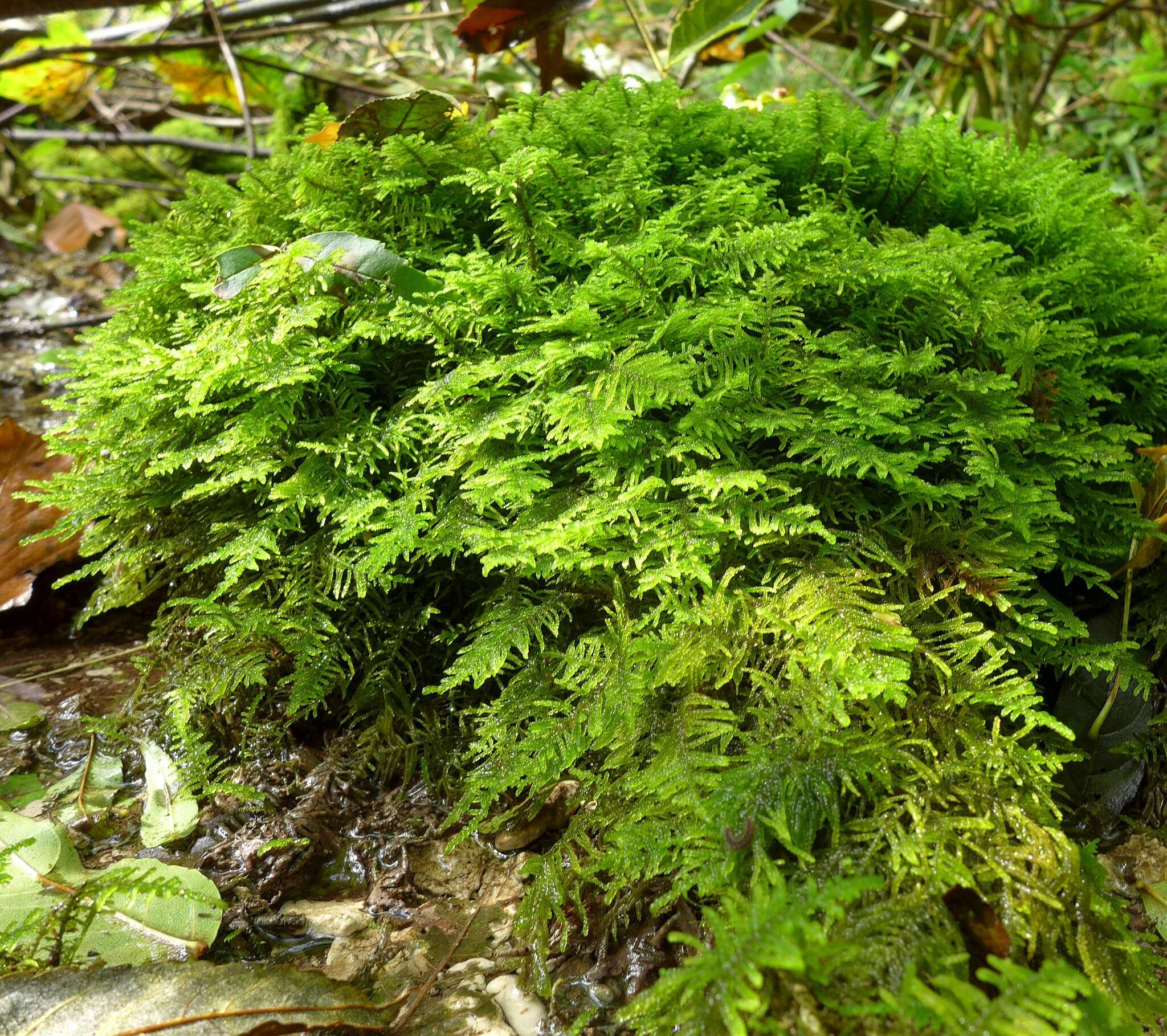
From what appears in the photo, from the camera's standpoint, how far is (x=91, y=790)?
1485 mm

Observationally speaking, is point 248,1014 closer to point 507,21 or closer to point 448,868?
point 448,868

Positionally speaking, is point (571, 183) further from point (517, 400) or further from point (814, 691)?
point (814, 691)

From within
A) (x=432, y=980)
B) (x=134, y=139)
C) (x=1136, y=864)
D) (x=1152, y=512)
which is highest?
(x=1152, y=512)

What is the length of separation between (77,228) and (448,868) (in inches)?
182

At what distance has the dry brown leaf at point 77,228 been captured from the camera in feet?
14.5

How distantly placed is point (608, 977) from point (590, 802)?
30 cm

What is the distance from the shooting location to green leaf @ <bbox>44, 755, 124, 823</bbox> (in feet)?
4.66

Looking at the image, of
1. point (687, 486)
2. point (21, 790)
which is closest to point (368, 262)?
point (687, 486)

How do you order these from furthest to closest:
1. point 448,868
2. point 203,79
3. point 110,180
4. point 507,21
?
point 110,180 → point 203,79 → point 507,21 → point 448,868

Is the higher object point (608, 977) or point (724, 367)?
point (724, 367)

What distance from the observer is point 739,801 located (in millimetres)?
1053

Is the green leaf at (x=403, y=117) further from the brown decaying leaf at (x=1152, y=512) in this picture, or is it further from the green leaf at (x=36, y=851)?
the brown decaying leaf at (x=1152, y=512)

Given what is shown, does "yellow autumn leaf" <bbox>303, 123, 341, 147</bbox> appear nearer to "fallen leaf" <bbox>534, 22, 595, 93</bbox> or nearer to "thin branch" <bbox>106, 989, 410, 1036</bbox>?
"fallen leaf" <bbox>534, 22, 595, 93</bbox>

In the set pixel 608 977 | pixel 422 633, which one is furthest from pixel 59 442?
pixel 608 977
